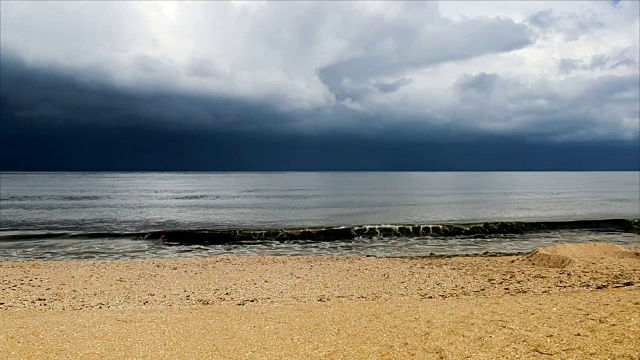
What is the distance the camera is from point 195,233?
38.2 meters

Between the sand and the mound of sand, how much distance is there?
203 mm

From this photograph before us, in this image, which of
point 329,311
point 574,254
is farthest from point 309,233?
point 329,311

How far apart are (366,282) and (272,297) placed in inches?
175

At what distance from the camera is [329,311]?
1321 centimetres

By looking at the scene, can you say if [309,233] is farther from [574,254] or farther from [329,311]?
[329,311]

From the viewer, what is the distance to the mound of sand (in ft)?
69.8

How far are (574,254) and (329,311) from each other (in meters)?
17.0

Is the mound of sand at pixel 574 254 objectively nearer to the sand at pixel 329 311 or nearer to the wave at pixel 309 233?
the sand at pixel 329 311

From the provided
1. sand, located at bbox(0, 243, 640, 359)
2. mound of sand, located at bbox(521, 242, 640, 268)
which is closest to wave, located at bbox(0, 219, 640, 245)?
mound of sand, located at bbox(521, 242, 640, 268)

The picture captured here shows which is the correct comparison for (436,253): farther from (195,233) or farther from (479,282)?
(195,233)

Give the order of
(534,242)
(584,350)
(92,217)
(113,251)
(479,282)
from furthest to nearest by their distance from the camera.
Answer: (92,217) < (534,242) < (113,251) < (479,282) < (584,350)

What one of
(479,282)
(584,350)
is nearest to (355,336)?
(584,350)

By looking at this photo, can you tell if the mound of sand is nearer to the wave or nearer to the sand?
the sand

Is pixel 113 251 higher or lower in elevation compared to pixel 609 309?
lower
